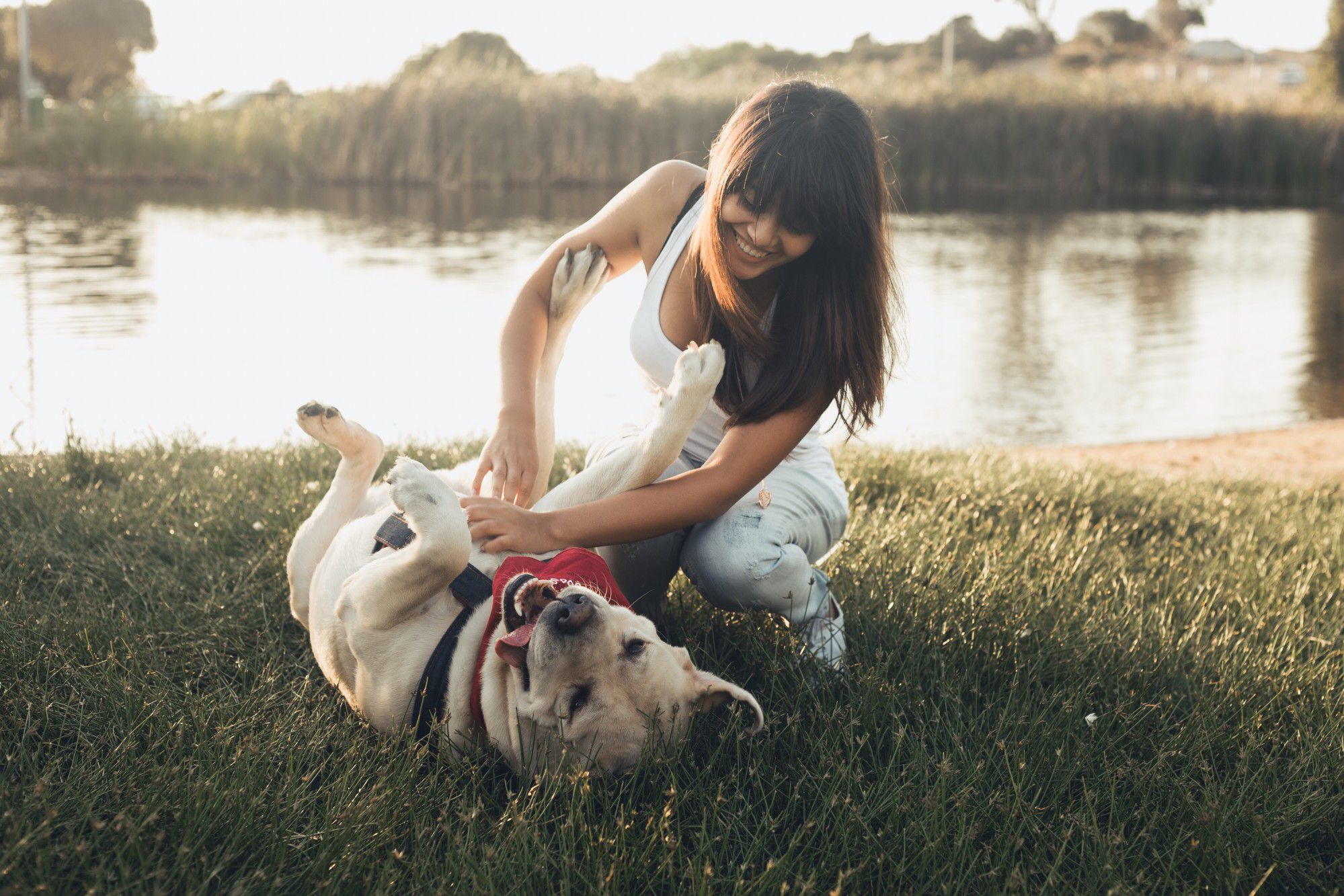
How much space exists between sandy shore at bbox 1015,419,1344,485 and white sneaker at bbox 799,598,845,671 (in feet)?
9.06

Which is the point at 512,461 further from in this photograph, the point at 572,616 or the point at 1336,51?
the point at 1336,51

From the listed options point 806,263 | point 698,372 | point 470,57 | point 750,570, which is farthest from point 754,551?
point 470,57

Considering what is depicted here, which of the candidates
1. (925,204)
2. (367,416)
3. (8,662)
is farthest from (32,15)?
(8,662)

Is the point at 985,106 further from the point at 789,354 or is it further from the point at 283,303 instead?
the point at 789,354

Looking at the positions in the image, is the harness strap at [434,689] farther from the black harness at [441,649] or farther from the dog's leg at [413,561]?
the dog's leg at [413,561]

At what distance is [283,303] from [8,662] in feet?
20.9

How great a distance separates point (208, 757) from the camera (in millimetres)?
1899

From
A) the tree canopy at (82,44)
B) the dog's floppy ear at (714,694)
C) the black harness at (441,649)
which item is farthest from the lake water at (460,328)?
the tree canopy at (82,44)

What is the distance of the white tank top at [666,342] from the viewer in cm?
277

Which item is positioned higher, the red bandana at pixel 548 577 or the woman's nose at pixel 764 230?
the woman's nose at pixel 764 230

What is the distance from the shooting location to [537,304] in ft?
9.62

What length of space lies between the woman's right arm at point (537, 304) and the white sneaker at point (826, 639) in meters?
0.79

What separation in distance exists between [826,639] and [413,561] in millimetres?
1022

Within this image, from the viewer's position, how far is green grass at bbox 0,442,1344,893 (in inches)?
69.4
